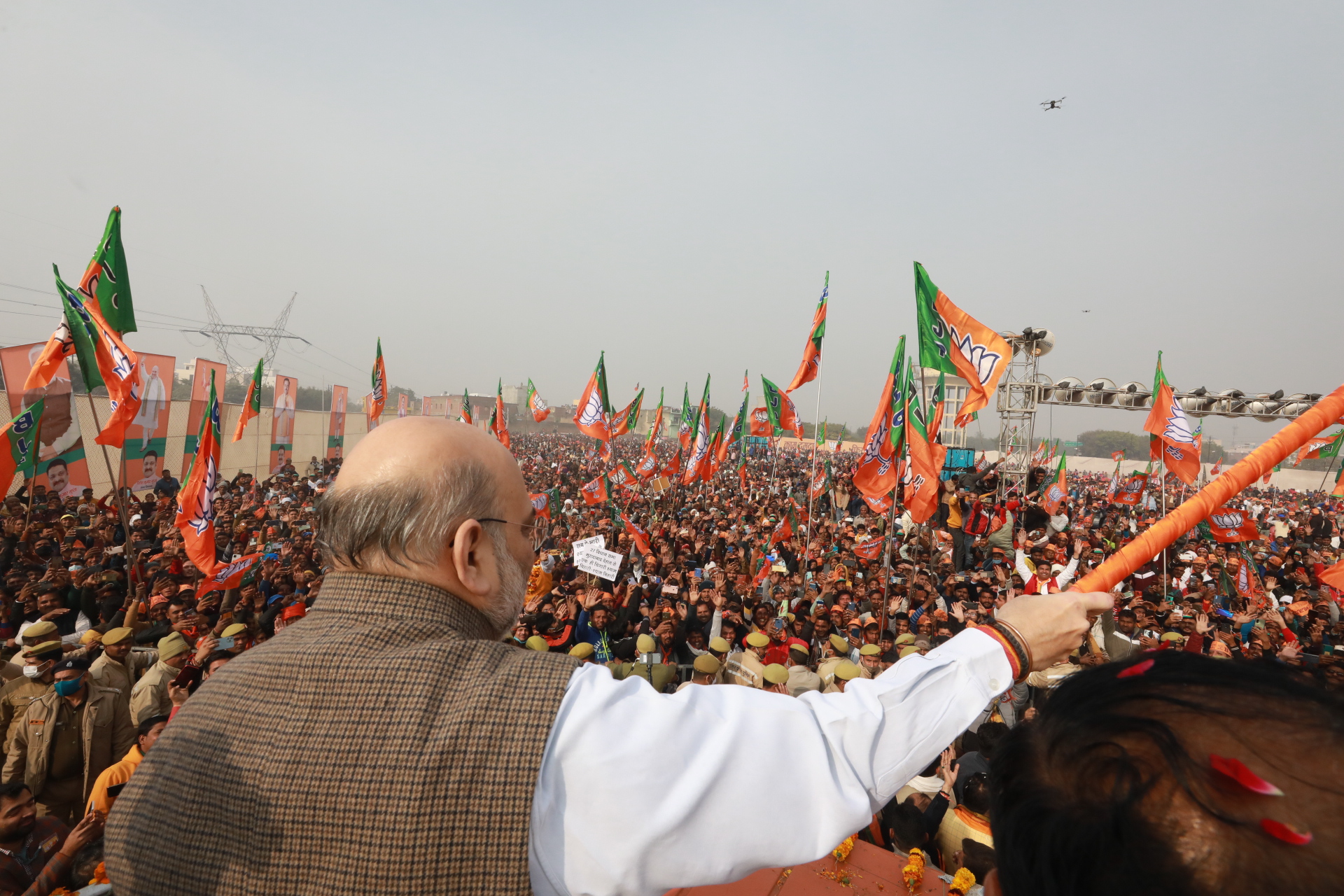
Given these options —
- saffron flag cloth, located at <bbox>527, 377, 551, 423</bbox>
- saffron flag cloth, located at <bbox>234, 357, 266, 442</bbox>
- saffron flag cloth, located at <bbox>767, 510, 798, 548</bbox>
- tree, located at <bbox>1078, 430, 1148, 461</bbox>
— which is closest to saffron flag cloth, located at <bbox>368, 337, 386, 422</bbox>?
saffron flag cloth, located at <bbox>234, 357, 266, 442</bbox>

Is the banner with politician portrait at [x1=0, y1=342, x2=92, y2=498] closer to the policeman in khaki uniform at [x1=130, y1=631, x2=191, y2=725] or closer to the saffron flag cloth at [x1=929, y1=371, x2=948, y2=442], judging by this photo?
the policeman in khaki uniform at [x1=130, y1=631, x2=191, y2=725]

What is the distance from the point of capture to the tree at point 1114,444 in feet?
283

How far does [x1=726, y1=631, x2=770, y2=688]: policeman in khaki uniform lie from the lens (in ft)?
21.0

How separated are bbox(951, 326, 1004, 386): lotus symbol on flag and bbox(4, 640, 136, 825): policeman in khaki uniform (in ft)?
30.3

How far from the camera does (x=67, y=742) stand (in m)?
4.64

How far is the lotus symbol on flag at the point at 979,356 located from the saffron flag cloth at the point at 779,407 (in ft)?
25.6

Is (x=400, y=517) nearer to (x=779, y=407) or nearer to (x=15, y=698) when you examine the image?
(x=15, y=698)

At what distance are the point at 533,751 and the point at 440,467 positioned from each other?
597mm

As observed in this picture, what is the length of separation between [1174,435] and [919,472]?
13.4 feet

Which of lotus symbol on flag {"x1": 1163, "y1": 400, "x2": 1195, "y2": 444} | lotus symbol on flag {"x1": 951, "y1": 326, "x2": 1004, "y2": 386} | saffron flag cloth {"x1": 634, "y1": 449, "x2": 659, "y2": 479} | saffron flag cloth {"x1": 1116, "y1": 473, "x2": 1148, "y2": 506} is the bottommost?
saffron flag cloth {"x1": 634, "y1": 449, "x2": 659, "y2": 479}

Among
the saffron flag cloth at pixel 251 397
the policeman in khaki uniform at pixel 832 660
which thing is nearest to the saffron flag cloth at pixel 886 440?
the policeman in khaki uniform at pixel 832 660

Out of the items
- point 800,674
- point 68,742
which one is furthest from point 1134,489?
point 68,742

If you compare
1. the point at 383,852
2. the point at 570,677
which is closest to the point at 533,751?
the point at 570,677

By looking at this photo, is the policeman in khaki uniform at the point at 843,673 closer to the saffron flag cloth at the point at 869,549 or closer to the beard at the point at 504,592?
the beard at the point at 504,592
